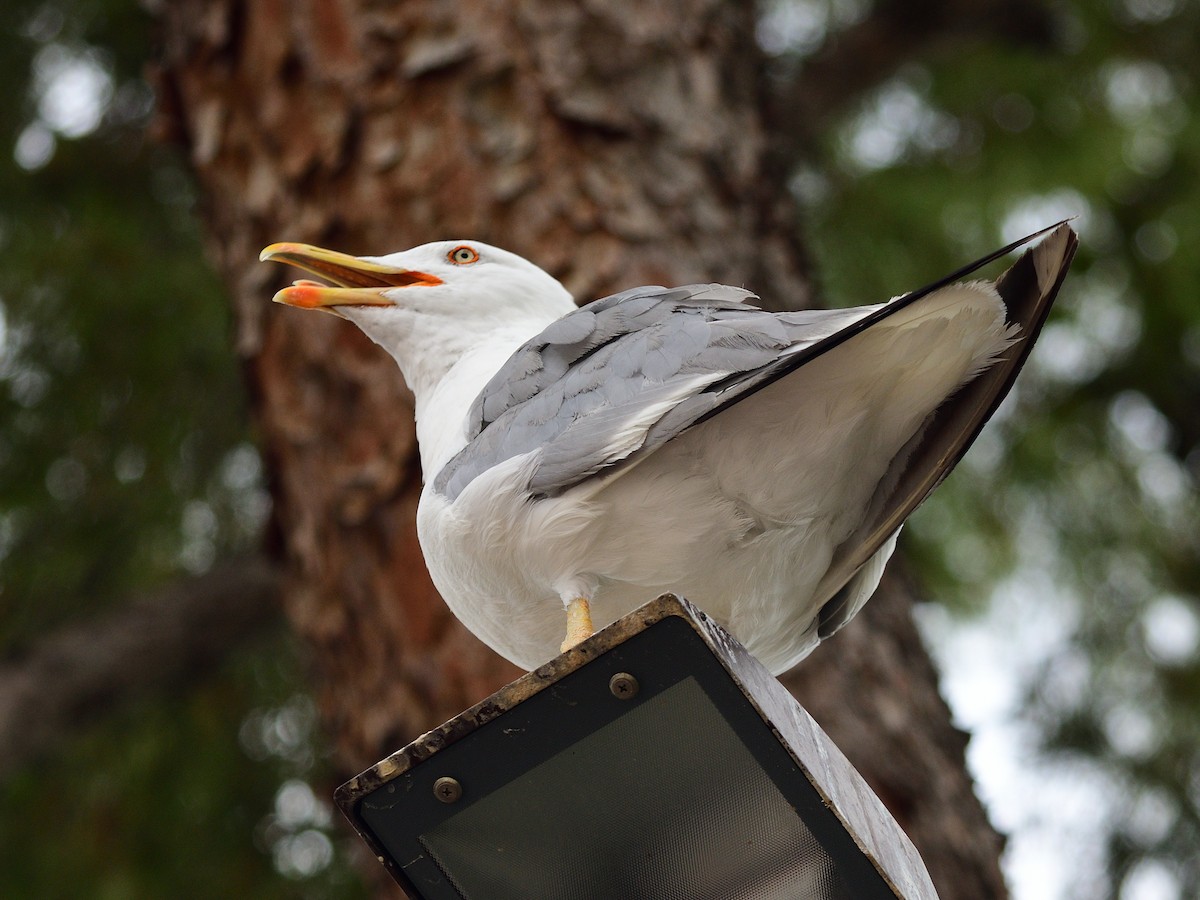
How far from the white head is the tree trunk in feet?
2.69

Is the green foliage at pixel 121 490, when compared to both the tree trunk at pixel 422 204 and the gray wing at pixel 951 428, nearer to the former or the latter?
the tree trunk at pixel 422 204

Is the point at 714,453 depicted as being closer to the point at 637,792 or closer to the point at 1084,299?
the point at 637,792

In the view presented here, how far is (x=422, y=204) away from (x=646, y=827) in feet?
5.47

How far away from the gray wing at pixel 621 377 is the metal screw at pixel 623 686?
0.18 metres

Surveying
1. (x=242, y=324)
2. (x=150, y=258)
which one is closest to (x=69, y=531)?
(x=150, y=258)

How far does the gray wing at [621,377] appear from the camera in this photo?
1.18 metres

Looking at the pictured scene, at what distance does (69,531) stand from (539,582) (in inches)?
116

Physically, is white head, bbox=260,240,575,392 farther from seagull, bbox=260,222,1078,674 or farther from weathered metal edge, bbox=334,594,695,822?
weathered metal edge, bbox=334,594,695,822

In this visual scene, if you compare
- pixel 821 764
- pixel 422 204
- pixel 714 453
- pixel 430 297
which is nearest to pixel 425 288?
pixel 430 297

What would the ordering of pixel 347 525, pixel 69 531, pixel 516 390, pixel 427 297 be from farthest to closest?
pixel 69 531
pixel 347 525
pixel 427 297
pixel 516 390

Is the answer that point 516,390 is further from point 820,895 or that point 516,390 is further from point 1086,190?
point 1086,190

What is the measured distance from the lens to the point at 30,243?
3.87 meters

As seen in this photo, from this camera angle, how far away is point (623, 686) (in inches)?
43.8

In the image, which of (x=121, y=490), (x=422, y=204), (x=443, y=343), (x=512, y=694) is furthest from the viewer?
(x=121, y=490)
